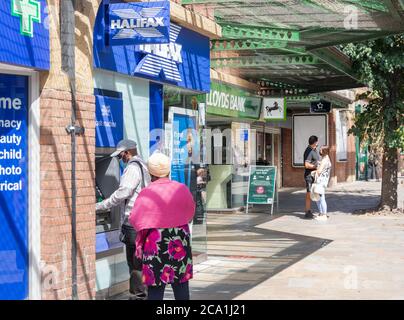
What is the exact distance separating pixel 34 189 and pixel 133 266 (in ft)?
4.17

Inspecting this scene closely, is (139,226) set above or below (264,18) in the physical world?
below

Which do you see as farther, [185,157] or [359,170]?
[359,170]

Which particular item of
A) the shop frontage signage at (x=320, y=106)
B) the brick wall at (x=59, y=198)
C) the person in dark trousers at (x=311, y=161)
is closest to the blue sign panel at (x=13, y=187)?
the brick wall at (x=59, y=198)

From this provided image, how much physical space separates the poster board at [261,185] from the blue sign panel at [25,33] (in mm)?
11373

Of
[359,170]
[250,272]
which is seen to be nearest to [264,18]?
[250,272]

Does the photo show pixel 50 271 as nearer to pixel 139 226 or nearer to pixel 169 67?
pixel 139 226

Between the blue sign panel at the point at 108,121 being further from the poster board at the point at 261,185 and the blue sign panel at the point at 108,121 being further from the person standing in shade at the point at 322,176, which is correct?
the poster board at the point at 261,185

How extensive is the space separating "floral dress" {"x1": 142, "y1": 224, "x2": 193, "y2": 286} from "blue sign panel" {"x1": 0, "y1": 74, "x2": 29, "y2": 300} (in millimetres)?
1392

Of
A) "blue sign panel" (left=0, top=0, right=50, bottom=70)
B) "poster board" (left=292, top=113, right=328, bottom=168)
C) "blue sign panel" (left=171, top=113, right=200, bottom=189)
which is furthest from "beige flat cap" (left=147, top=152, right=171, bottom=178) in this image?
"poster board" (left=292, top=113, right=328, bottom=168)

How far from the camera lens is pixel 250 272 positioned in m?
9.17

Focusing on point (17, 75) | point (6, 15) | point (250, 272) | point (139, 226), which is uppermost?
point (6, 15)

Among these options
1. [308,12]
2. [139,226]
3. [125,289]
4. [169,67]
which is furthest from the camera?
[308,12]

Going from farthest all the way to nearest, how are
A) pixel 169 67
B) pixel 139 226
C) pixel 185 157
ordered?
pixel 185 157 → pixel 169 67 → pixel 139 226

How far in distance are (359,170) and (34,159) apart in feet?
104
